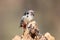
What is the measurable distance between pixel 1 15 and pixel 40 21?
0.28 meters

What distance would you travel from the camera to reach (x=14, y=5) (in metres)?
1.57

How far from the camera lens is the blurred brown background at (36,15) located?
152cm

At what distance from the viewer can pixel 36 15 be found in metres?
1.52

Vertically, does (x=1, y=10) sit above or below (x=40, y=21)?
above

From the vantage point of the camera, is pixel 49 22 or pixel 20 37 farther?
pixel 49 22

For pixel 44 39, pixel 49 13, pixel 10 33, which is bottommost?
pixel 44 39

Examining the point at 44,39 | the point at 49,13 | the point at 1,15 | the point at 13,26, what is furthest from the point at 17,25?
the point at 44,39

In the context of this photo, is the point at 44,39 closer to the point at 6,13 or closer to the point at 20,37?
the point at 20,37

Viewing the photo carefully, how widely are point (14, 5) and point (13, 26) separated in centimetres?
16

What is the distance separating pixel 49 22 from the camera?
5.16 ft

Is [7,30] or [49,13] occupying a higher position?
[49,13]

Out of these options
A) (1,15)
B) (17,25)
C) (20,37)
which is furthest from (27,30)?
(1,15)

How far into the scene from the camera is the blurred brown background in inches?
59.9

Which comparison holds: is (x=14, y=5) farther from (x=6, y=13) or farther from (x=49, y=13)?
(x=49, y=13)
